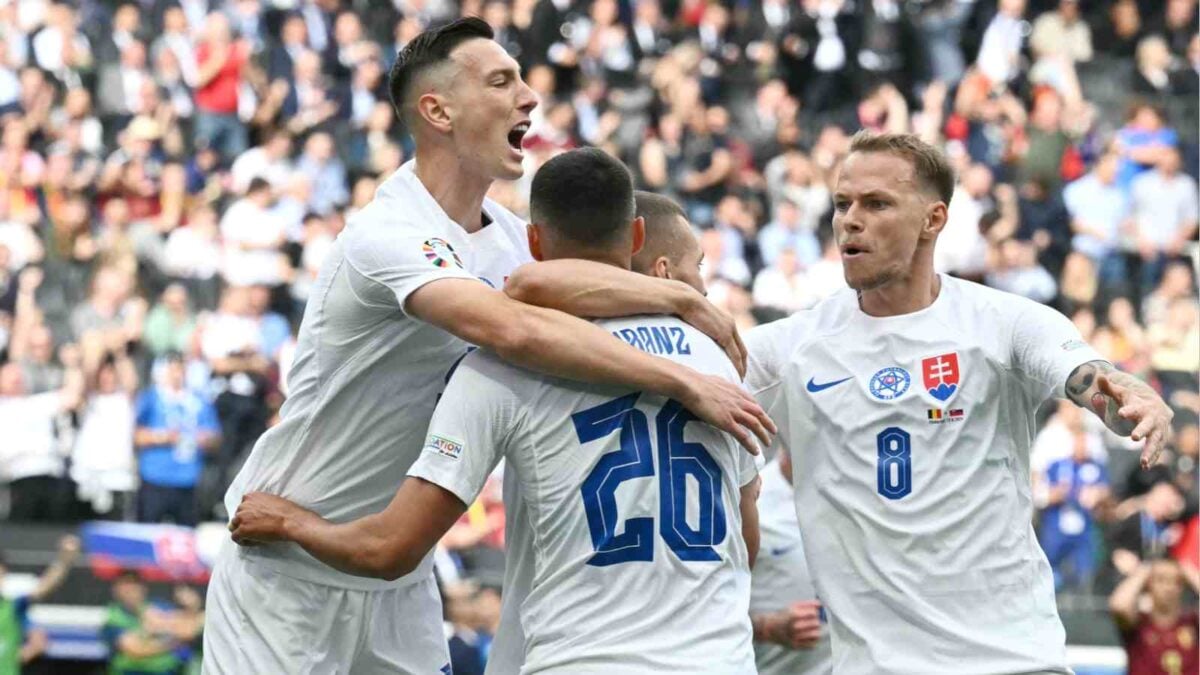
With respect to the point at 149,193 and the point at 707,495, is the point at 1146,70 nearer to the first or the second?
the point at 149,193

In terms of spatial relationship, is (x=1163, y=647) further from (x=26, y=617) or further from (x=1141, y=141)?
(x=26, y=617)

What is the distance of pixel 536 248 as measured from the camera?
17.9 feet

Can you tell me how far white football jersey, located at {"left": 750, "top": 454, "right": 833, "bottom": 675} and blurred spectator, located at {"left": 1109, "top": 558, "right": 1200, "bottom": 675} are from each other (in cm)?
544

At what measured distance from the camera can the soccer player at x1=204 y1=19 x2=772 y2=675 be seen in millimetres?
6055

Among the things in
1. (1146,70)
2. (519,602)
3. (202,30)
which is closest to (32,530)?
(202,30)

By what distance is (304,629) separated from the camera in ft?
20.2

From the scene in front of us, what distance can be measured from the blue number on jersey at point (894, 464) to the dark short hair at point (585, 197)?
143 cm

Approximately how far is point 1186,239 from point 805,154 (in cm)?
388

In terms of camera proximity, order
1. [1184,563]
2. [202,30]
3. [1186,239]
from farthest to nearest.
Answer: [202,30], [1186,239], [1184,563]

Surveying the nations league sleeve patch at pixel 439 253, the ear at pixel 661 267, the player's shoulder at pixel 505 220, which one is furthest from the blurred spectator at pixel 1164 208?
the nations league sleeve patch at pixel 439 253

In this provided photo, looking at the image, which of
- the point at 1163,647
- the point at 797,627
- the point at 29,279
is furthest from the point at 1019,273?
the point at 797,627

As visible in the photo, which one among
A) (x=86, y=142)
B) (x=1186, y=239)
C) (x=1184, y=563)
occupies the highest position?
(x=86, y=142)

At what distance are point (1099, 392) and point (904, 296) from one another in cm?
99

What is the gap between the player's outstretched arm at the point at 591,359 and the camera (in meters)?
5.07
